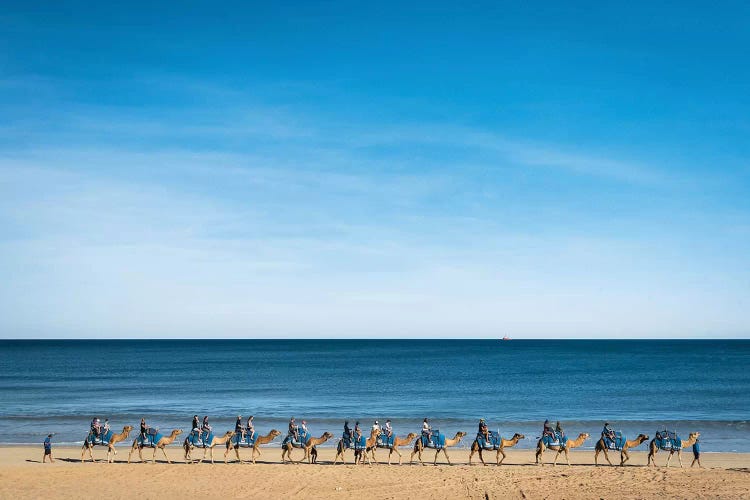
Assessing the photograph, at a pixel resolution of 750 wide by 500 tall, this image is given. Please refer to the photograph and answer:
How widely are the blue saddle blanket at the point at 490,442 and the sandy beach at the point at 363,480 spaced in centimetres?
88

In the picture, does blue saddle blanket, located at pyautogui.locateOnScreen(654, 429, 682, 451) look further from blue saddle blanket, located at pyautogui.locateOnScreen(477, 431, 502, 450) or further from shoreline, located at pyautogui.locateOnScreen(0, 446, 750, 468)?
blue saddle blanket, located at pyautogui.locateOnScreen(477, 431, 502, 450)

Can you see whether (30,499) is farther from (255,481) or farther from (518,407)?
(518,407)

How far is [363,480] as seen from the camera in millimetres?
21703

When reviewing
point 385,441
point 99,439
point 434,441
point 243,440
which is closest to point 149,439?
point 99,439

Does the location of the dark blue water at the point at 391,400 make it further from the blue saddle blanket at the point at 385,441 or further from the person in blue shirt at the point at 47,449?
the blue saddle blanket at the point at 385,441

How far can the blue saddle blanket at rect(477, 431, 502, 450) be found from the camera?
80.6ft

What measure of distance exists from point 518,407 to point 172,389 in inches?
1360

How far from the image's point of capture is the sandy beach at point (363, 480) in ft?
64.7

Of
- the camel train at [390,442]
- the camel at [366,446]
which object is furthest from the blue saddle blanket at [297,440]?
the camel at [366,446]

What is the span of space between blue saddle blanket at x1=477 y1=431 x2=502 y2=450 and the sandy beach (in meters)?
0.88

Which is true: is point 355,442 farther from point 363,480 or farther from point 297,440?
point 363,480

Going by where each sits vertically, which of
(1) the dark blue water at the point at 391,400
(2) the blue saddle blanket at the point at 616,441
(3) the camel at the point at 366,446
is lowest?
(1) the dark blue water at the point at 391,400

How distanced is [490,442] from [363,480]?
5.68 metres

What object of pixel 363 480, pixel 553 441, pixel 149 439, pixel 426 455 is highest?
pixel 553 441
